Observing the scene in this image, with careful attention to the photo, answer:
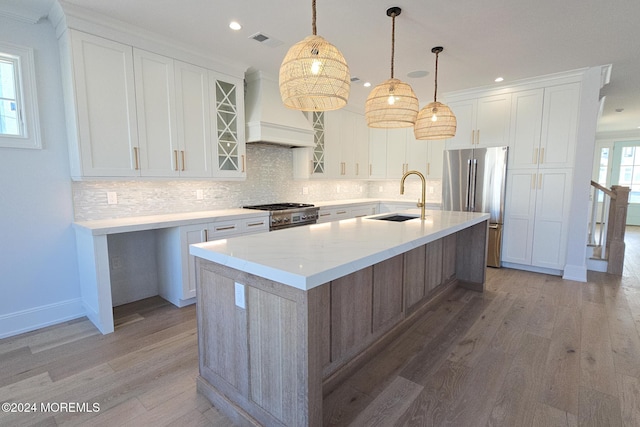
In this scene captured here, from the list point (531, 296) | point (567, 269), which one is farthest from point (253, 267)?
point (567, 269)

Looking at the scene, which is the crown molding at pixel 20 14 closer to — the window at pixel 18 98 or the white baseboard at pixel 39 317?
the window at pixel 18 98

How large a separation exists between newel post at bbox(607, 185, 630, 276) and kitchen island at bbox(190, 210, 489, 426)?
322cm

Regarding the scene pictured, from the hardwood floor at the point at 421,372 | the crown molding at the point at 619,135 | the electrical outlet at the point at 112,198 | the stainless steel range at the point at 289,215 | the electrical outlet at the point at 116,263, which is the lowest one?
the hardwood floor at the point at 421,372

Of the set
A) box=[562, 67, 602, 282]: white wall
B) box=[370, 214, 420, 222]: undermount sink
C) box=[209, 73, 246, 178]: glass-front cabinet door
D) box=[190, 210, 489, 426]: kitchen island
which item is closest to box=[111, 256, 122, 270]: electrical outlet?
box=[209, 73, 246, 178]: glass-front cabinet door

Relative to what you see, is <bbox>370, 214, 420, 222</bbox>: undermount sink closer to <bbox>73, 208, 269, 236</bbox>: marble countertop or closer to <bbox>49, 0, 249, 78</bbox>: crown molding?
<bbox>73, 208, 269, 236</bbox>: marble countertop

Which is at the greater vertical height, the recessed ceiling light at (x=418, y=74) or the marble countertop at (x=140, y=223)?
the recessed ceiling light at (x=418, y=74)

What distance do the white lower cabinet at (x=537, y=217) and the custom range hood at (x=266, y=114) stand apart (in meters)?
3.12

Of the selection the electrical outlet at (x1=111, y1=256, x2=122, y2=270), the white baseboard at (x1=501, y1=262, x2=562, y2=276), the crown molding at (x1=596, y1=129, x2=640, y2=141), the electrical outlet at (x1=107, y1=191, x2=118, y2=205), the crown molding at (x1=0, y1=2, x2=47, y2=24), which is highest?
the crown molding at (x1=0, y1=2, x2=47, y2=24)

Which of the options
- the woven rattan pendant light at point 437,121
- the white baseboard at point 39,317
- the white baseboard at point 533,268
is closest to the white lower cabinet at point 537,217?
the white baseboard at point 533,268

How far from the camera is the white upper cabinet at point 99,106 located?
2.48 meters

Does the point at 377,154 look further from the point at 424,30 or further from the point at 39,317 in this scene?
the point at 39,317

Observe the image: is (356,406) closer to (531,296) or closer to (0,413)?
(0,413)

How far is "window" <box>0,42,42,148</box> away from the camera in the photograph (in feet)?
8.00

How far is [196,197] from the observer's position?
11.8 feet
